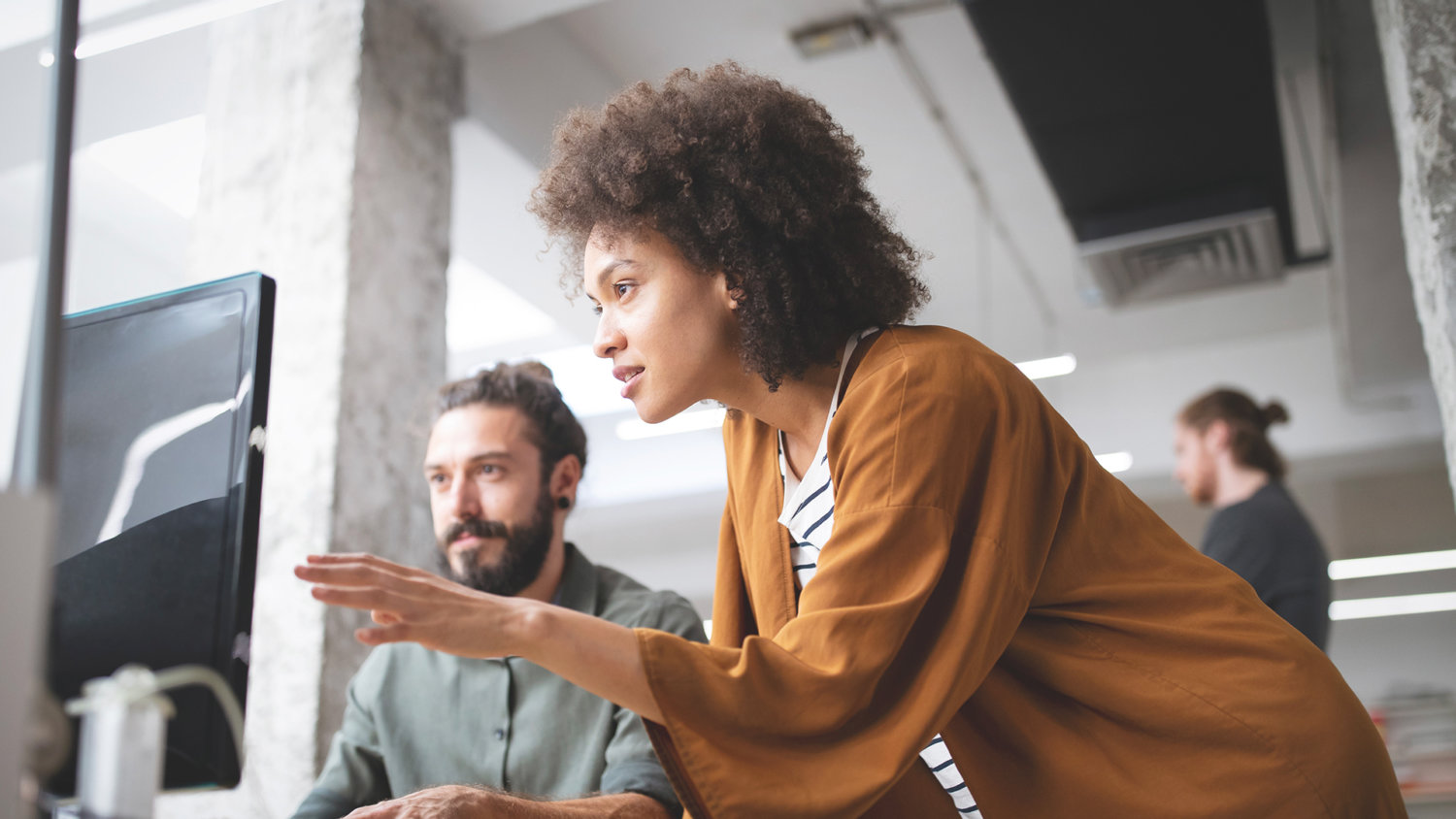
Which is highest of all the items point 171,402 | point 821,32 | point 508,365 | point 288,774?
point 821,32

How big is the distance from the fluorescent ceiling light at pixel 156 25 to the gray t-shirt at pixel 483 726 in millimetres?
1772

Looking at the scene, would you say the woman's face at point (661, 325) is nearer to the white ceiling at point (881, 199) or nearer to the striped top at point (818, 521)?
the striped top at point (818, 521)

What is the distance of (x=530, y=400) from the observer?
2160mm

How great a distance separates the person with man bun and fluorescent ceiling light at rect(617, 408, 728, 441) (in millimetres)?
4532

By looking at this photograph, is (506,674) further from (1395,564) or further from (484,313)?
(1395,564)

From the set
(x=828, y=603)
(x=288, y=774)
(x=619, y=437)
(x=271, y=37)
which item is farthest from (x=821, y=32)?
(x=619, y=437)

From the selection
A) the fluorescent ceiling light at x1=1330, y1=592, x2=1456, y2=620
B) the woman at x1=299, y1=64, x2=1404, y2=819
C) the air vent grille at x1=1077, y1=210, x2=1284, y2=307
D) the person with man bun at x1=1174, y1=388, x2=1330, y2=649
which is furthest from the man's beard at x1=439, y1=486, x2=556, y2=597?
the fluorescent ceiling light at x1=1330, y1=592, x2=1456, y2=620

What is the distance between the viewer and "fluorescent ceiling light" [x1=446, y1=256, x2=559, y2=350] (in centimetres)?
593

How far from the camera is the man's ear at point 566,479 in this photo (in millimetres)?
2145

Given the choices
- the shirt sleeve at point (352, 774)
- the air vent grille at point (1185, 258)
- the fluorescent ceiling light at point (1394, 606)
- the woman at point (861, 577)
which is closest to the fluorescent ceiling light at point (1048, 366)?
the air vent grille at point (1185, 258)

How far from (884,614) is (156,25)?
2.69m

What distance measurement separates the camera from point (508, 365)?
87.0 inches

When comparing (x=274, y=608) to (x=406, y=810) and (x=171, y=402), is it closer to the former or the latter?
(x=406, y=810)

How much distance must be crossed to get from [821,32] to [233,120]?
6.18 feet
